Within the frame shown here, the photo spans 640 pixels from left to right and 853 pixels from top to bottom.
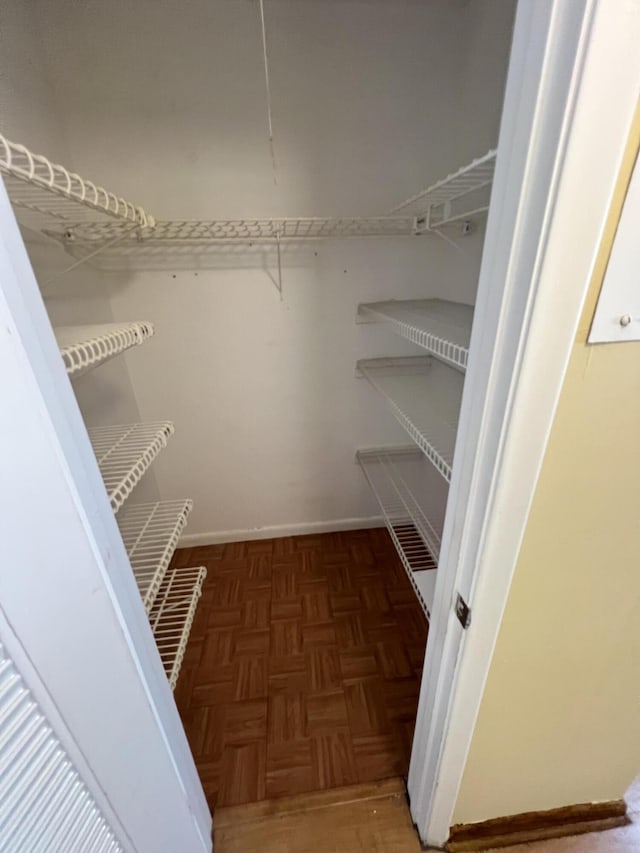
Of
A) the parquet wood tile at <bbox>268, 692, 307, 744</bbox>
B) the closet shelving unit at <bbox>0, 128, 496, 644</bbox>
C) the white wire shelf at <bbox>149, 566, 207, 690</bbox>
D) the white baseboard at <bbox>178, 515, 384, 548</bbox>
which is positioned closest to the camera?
the closet shelving unit at <bbox>0, 128, 496, 644</bbox>

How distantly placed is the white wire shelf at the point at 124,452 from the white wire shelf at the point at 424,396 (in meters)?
0.78

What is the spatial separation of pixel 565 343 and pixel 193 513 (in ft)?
6.26

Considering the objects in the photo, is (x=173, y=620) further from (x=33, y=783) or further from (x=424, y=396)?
(x=424, y=396)

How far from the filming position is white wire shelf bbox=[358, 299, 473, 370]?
2.90 feet

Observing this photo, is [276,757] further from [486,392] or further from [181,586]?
[486,392]

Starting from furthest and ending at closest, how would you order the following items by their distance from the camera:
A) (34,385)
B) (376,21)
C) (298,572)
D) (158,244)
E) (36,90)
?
(298,572) < (158,244) < (376,21) < (36,90) < (34,385)

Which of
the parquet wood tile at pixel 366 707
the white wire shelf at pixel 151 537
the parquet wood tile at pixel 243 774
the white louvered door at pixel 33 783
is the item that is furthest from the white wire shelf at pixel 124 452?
the parquet wood tile at pixel 366 707

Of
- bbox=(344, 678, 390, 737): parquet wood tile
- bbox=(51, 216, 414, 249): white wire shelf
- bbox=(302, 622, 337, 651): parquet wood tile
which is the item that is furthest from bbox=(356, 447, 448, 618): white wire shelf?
bbox=(51, 216, 414, 249): white wire shelf

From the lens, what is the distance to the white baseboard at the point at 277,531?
2041 mm

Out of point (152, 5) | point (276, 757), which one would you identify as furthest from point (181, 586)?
point (152, 5)

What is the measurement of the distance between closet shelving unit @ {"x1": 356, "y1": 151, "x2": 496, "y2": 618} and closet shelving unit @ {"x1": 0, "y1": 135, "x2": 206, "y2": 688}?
0.77 meters

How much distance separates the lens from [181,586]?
4.91 ft

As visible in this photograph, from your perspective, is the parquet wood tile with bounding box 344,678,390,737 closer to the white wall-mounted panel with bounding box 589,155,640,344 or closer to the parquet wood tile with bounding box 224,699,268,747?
the parquet wood tile with bounding box 224,699,268,747

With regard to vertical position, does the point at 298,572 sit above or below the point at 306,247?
below
